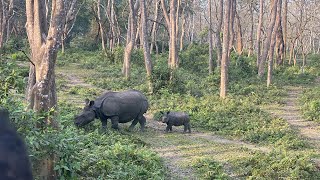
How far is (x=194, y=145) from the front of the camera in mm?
12438

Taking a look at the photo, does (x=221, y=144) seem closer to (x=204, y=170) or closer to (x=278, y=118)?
(x=204, y=170)

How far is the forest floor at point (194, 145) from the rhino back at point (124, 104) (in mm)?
688

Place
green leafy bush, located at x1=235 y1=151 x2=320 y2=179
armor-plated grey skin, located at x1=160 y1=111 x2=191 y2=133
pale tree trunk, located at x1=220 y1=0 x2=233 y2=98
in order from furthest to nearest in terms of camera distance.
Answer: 1. pale tree trunk, located at x1=220 y1=0 x2=233 y2=98
2. armor-plated grey skin, located at x1=160 y1=111 x2=191 y2=133
3. green leafy bush, located at x1=235 y1=151 x2=320 y2=179

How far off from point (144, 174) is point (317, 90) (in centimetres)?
1669

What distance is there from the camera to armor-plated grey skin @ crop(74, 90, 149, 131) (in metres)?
12.6

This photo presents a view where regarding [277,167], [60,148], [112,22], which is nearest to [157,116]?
[277,167]

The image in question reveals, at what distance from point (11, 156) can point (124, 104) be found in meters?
12.5

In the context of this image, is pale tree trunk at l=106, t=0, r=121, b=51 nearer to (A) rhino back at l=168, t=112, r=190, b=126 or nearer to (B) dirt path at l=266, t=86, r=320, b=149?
(B) dirt path at l=266, t=86, r=320, b=149

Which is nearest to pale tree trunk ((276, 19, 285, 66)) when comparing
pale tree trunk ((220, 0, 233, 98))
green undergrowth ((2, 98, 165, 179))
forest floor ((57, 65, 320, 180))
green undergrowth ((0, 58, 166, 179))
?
pale tree trunk ((220, 0, 233, 98))

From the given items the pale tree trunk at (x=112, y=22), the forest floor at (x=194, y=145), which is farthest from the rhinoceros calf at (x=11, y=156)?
the pale tree trunk at (x=112, y=22)

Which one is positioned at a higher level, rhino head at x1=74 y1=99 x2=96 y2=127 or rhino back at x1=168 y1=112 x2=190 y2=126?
rhino head at x1=74 y1=99 x2=96 y2=127

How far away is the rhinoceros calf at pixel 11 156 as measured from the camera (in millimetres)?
1137

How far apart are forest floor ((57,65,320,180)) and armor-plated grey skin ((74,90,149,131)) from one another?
641 millimetres

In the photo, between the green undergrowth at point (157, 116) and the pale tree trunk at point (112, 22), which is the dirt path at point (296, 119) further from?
the pale tree trunk at point (112, 22)
